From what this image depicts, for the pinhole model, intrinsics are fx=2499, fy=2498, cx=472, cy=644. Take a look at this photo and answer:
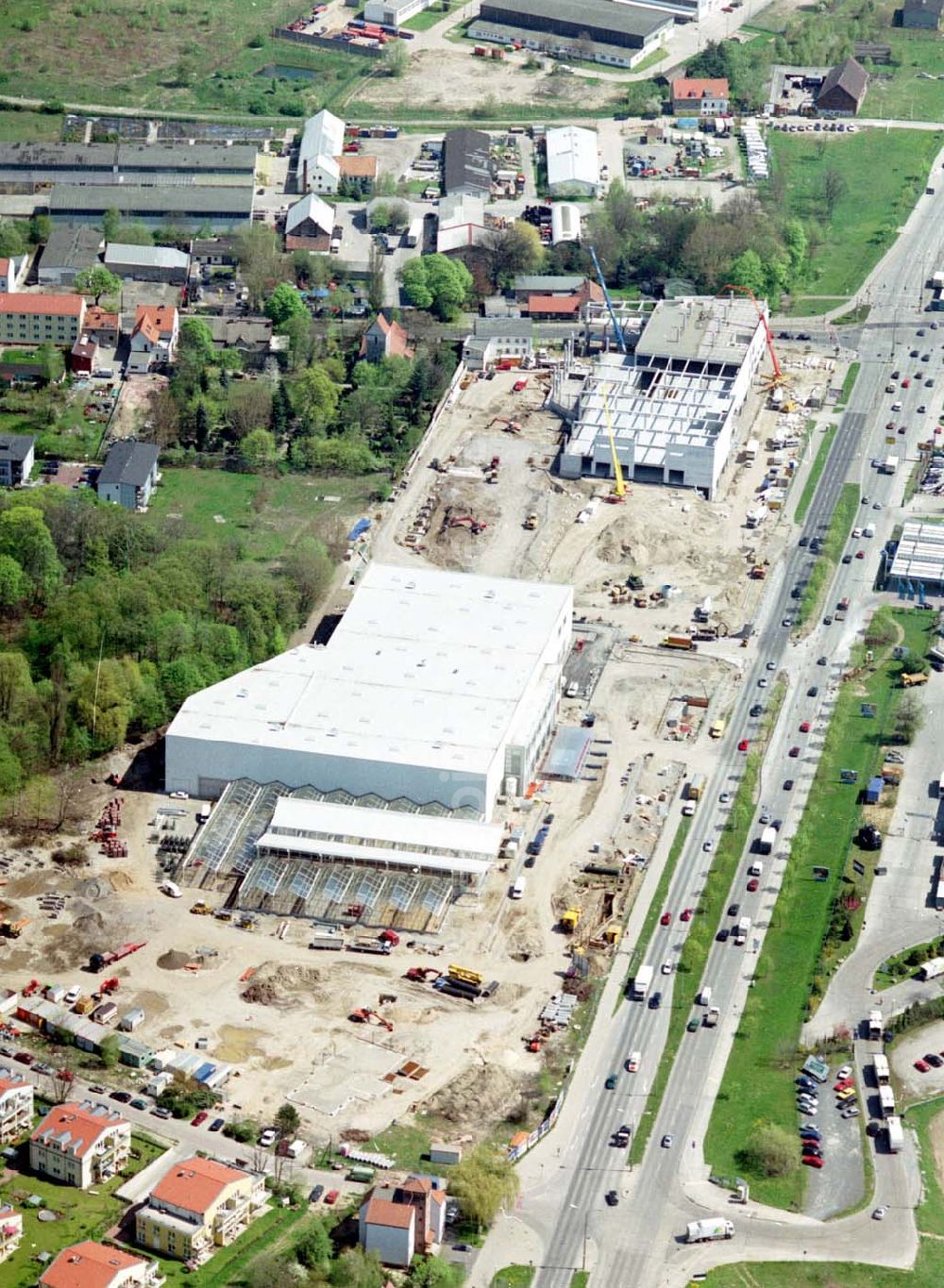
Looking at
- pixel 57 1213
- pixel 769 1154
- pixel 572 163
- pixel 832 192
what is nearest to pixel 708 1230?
pixel 769 1154

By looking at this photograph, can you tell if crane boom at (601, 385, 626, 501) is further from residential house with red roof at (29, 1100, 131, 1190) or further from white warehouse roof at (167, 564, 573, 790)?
residential house with red roof at (29, 1100, 131, 1190)

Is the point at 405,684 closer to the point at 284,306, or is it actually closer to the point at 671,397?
the point at 671,397

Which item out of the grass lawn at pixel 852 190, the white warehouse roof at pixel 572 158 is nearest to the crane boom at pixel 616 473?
the grass lawn at pixel 852 190

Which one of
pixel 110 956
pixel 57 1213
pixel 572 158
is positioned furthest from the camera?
pixel 572 158

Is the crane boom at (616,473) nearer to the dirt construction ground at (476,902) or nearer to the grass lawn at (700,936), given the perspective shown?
the dirt construction ground at (476,902)

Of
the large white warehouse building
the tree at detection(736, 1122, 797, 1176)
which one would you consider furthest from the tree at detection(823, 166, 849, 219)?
the tree at detection(736, 1122, 797, 1176)
